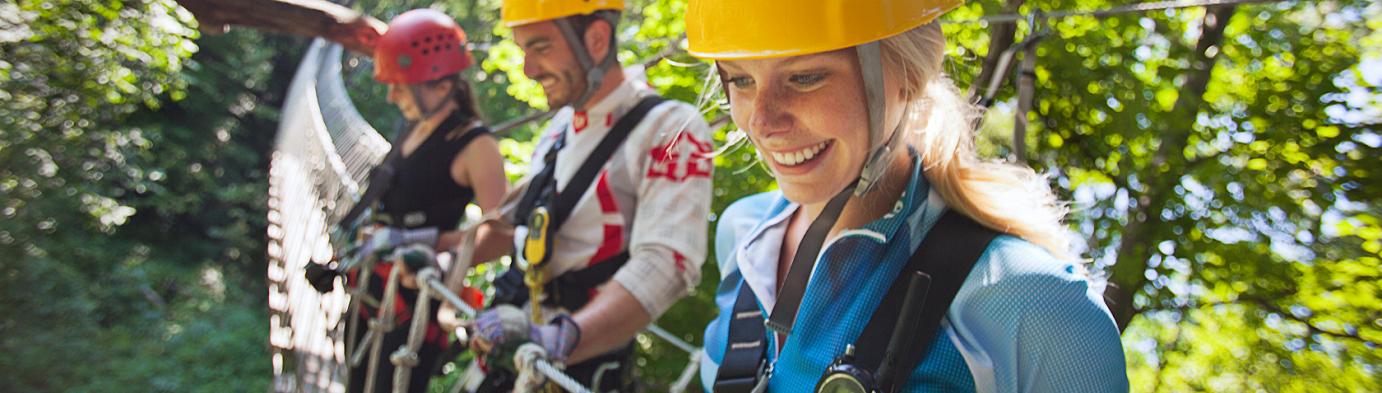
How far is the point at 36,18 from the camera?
3.27 metres

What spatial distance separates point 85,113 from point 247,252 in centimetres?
702

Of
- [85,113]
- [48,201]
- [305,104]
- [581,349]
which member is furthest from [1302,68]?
[305,104]

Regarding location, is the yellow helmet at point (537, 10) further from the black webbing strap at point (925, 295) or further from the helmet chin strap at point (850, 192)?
the black webbing strap at point (925, 295)

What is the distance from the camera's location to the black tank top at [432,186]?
3.64 m

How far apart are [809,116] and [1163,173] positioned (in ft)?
9.97

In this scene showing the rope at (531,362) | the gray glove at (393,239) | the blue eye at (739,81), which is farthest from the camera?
the gray glove at (393,239)

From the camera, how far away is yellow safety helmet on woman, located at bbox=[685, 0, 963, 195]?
1381mm

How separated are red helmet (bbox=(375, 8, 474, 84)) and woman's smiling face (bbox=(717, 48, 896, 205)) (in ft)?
8.38

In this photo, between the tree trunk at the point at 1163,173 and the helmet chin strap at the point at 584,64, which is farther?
the tree trunk at the point at 1163,173

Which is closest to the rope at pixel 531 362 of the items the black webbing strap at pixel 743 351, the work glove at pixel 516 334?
the work glove at pixel 516 334

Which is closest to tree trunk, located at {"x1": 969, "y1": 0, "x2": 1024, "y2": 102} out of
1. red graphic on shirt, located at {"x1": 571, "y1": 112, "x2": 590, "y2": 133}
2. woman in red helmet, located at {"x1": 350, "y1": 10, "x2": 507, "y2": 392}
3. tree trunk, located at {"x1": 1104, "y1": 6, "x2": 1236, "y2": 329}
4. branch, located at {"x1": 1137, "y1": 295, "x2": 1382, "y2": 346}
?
tree trunk, located at {"x1": 1104, "y1": 6, "x2": 1236, "y2": 329}

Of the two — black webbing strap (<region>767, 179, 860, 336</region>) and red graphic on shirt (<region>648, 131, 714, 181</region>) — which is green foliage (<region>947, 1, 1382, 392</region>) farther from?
black webbing strap (<region>767, 179, 860, 336</region>)

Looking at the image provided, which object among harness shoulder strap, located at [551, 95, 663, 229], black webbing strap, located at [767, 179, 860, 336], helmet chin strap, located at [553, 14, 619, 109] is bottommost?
harness shoulder strap, located at [551, 95, 663, 229]

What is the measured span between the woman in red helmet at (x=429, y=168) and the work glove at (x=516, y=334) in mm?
1140
